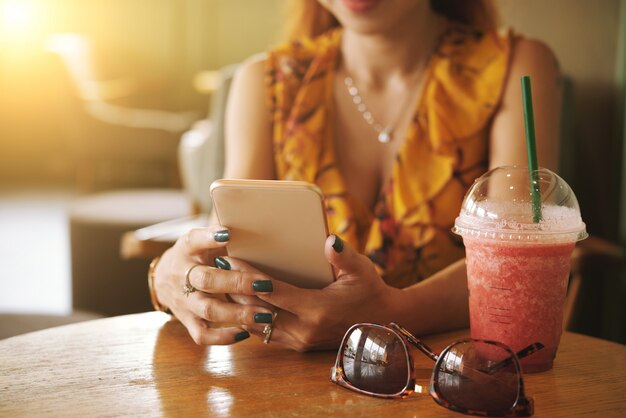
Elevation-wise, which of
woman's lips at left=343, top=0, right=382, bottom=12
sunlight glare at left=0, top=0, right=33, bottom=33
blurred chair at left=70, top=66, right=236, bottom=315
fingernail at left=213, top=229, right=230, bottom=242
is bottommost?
blurred chair at left=70, top=66, right=236, bottom=315

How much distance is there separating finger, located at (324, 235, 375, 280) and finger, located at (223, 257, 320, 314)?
50 millimetres

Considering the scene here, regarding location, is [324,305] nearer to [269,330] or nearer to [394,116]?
[269,330]

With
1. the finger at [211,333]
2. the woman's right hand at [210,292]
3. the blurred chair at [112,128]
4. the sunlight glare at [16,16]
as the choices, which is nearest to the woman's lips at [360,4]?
the woman's right hand at [210,292]

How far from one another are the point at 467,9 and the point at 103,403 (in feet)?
4.12

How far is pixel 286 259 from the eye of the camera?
95cm

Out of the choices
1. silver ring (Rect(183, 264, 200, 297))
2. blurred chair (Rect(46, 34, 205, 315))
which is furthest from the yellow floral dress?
blurred chair (Rect(46, 34, 205, 315))

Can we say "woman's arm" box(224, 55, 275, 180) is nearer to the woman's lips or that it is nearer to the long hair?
the long hair

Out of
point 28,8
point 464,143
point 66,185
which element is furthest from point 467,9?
point 28,8

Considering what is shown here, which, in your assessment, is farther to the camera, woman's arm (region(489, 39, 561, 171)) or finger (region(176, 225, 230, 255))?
woman's arm (region(489, 39, 561, 171))

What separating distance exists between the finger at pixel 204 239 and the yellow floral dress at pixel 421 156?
53 centimetres

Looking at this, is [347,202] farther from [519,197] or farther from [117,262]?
[117,262]

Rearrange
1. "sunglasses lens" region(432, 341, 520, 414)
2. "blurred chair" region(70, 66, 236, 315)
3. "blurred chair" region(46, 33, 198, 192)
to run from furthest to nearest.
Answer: "blurred chair" region(46, 33, 198, 192), "blurred chair" region(70, 66, 236, 315), "sunglasses lens" region(432, 341, 520, 414)

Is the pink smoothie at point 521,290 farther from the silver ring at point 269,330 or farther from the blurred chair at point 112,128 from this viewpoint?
the blurred chair at point 112,128

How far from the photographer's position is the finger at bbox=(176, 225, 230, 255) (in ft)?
3.05
